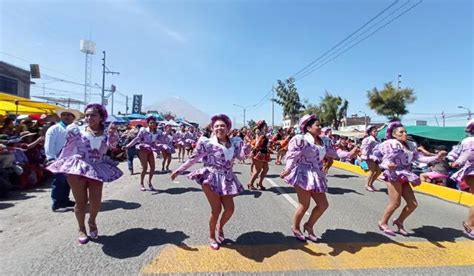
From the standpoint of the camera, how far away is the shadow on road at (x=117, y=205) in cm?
748

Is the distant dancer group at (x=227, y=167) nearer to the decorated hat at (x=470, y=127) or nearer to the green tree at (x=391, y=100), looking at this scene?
the decorated hat at (x=470, y=127)

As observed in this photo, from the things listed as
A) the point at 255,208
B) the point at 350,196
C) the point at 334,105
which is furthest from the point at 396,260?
the point at 334,105

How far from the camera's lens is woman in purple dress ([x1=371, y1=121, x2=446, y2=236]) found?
19.2 ft

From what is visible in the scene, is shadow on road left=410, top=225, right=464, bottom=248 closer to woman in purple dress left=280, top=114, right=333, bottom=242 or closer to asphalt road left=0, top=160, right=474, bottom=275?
asphalt road left=0, top=160, right=474, bottom=275

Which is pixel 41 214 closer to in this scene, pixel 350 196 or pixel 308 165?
pixel 308 165

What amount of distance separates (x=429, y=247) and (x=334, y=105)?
182 feet

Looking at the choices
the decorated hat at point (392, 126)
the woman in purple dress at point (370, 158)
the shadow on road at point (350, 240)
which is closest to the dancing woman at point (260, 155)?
the woman in purple dress at point (370, 158)

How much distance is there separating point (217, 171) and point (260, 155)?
5.42m

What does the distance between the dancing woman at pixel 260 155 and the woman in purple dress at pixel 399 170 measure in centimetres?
448

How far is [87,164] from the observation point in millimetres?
5047

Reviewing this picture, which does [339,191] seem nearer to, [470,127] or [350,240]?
[470,127]

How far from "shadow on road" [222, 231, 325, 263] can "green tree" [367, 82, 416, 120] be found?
34540 mm

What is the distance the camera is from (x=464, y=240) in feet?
19.3

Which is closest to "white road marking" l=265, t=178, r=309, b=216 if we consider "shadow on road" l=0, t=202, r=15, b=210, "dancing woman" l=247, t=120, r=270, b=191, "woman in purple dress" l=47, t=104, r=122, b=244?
"dancing woman" l=247, t=120, r=270, b=191
